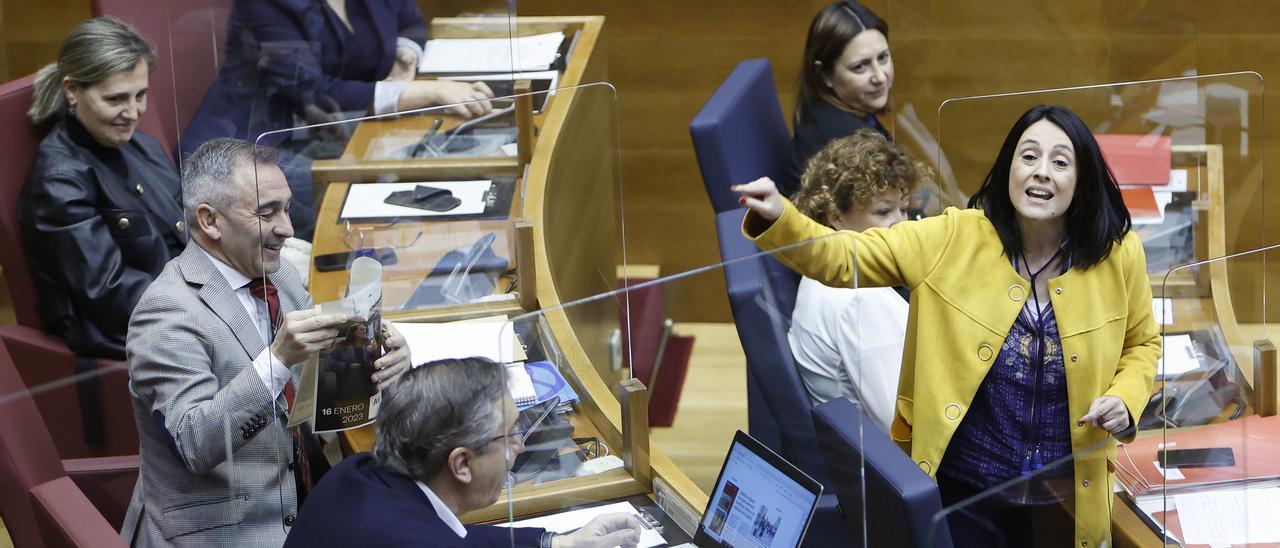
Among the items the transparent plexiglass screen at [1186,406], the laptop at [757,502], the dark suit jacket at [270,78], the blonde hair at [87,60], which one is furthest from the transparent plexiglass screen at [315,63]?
the transparent plexiglass screen at [1186,406]

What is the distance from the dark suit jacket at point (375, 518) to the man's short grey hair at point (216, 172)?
21.7 inches

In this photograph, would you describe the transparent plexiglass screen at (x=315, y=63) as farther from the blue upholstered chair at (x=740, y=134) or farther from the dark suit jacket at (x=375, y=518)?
the dark suit jacket at (x=375, y=518)

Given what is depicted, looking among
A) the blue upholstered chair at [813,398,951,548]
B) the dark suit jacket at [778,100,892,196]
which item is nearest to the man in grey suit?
the blue upholstered chair at [813,398,951,548]

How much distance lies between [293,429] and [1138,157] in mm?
2406

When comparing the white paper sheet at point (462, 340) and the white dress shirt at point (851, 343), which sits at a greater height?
the white paper sheet at point (462, 340)

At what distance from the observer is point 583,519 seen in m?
1.88

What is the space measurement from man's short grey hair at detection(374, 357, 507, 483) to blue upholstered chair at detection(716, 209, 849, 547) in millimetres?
427

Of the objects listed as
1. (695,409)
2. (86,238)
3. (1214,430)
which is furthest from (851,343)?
(86,238)

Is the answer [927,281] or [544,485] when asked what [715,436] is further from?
[927,281]

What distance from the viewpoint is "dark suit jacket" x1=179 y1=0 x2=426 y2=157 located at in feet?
8.87

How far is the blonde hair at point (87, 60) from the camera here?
8.84 ft

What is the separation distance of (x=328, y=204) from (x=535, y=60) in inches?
51.9

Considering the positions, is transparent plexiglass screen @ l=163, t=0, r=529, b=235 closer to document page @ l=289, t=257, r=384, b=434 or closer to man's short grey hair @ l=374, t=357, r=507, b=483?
document page @ l=289, t=257, r=384, b=434

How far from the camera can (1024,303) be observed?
210 cm
